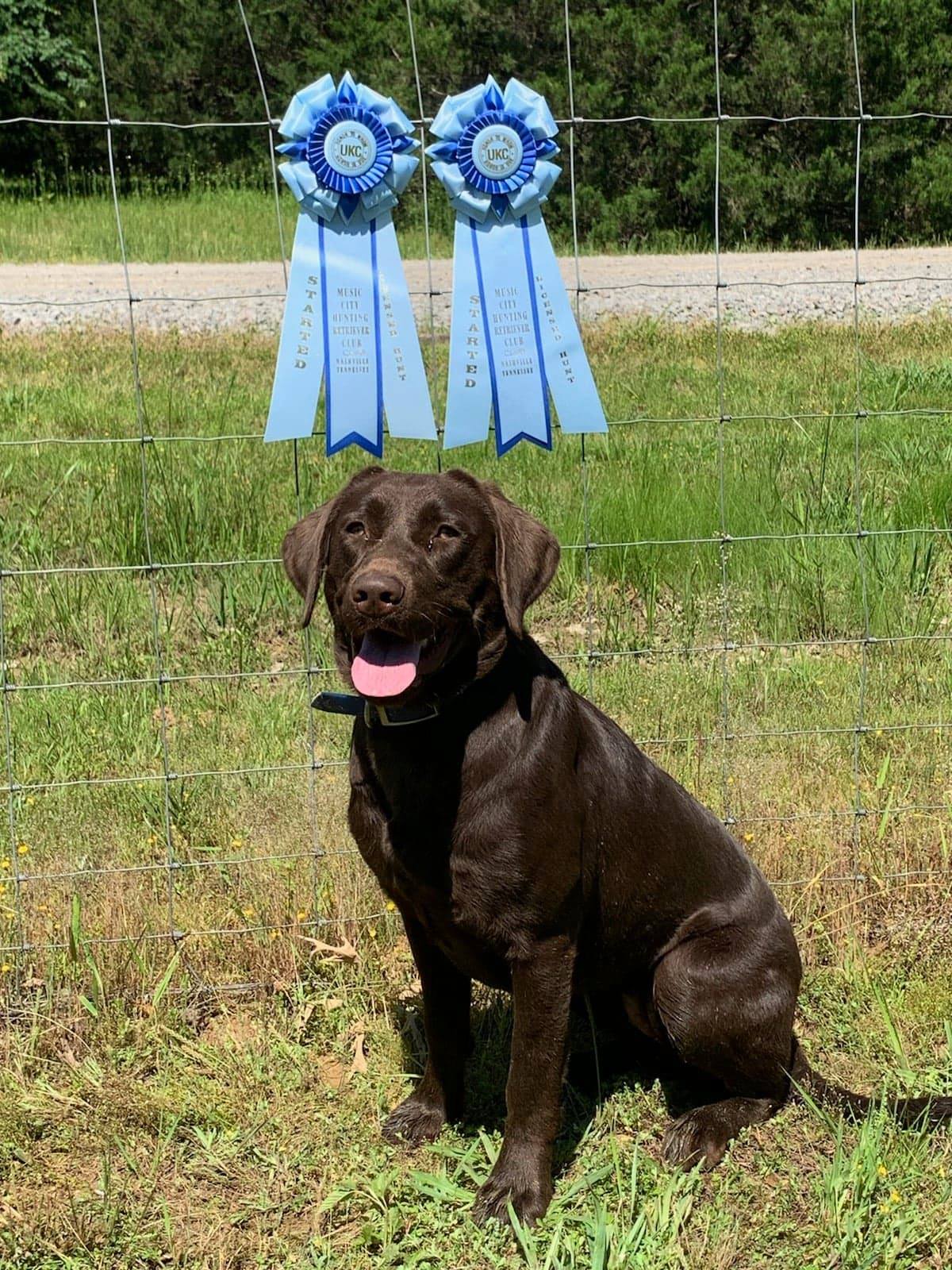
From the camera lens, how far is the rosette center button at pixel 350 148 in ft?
10.3

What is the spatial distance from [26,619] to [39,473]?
151cm

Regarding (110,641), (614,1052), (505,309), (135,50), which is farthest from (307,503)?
(135,50)

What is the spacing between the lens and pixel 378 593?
2.49m

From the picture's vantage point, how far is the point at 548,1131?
2789 millimetres

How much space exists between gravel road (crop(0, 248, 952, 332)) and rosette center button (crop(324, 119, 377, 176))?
6559 millimetres

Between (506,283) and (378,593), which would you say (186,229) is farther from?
(378,593)

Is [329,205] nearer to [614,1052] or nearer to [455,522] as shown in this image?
[455,522]

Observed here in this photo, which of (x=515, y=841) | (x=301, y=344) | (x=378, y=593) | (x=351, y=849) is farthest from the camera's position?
(x=351, y=849)

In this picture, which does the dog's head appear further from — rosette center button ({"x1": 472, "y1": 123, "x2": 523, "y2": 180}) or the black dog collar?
rosette center button ({"x1": 472, "y1": 123, "x2": 523, "y2": 180})

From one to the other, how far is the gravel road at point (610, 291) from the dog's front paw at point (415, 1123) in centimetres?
735

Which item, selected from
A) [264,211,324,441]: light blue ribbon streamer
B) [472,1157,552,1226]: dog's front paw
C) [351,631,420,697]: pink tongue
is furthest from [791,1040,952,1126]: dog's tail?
[264,211,324,441]: light blue ribbon streamer

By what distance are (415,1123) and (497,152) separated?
2250mm

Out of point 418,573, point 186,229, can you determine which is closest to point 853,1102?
point 418,573

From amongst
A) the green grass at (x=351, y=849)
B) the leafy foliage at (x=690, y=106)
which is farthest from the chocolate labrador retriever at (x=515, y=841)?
the leafy foliage at (x=690, y=106)
